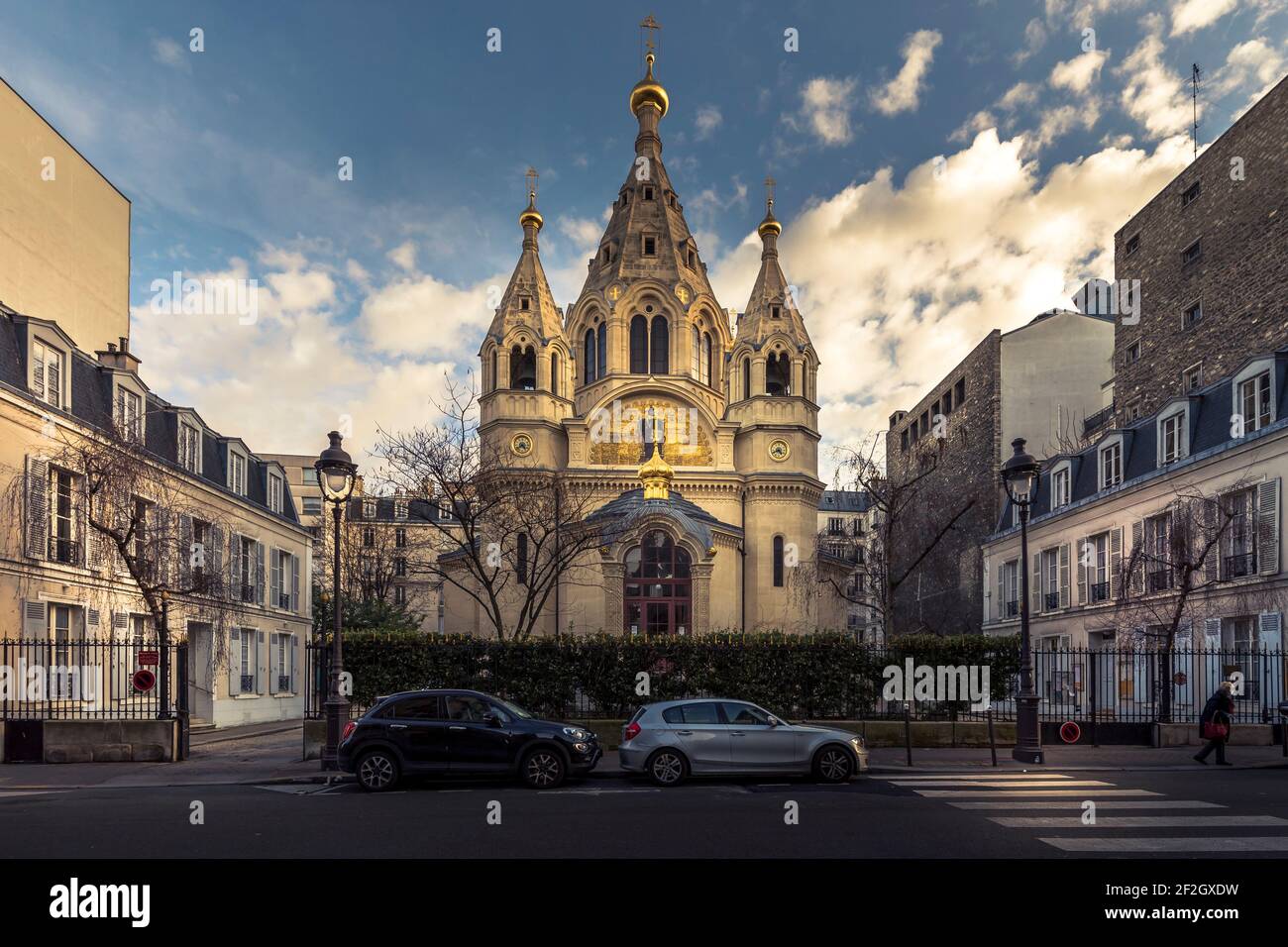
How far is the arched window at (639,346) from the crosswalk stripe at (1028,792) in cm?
3847

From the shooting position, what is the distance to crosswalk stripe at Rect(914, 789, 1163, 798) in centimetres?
1236

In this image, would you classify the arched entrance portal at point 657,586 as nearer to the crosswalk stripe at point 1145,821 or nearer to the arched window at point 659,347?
the arched window at point 659,347

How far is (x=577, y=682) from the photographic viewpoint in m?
19.5

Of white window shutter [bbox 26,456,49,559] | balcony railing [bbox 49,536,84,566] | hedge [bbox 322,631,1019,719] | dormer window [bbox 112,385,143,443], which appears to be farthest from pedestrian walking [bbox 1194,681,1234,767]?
balcony railing [bbox 49,536,84,566]

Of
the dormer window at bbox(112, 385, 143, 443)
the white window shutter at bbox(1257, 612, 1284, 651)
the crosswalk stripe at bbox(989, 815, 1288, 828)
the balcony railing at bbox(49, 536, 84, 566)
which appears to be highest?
the dormer window at bbox(112, 385, 143, 443)

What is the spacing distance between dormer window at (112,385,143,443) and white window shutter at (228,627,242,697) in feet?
25.5

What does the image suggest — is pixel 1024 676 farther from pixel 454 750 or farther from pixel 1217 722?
pixel 454 750

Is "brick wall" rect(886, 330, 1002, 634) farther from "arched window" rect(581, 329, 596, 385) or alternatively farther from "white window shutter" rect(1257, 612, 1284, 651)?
"white window shutter" rect(1257, 612, 1284, 651)

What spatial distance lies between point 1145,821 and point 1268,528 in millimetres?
14782

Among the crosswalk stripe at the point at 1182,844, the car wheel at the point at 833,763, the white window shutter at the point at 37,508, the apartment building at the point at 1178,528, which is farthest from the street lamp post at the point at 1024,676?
the white window shutter at the point at 37,508

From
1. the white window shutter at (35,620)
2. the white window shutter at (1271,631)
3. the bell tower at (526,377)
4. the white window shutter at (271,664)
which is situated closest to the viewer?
the white window shutter at (35,620)

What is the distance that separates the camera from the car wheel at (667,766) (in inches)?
540

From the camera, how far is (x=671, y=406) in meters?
48.6
